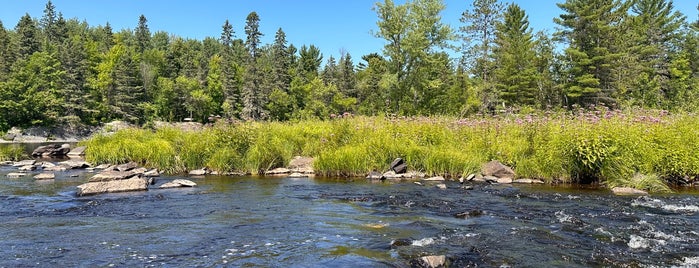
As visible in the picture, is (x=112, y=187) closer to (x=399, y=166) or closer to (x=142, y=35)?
(x=399, y=166)

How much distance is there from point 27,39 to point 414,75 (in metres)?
83.5

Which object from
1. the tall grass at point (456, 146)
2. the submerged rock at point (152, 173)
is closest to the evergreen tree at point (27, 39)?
the tall grass at point (456, 146)

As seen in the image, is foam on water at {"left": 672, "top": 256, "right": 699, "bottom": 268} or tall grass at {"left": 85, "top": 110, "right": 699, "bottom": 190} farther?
tall grass at {"left": 85, "top": 110, "right": 699, "bottom": 190}

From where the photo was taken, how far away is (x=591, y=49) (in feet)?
162

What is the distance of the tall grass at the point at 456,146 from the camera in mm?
13570

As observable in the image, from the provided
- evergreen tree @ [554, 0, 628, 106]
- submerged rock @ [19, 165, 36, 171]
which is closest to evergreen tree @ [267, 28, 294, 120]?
evergreen tree @ [554, 0, 628, 106]

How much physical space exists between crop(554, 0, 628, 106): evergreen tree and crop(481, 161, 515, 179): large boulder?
38.1 meters

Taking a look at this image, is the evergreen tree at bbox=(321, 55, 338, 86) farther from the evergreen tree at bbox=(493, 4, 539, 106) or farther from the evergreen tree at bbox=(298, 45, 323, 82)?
the evergreen tree at bbox=(493, 4, 539, 106)

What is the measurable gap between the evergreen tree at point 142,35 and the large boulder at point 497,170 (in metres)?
124

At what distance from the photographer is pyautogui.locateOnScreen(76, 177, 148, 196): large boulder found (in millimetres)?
12617

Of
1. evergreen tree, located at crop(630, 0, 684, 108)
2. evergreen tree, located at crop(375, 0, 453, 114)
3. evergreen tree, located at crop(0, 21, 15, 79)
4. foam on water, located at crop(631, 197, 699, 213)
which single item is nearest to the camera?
foam on water, located at crop(631, 197, 699, 213)

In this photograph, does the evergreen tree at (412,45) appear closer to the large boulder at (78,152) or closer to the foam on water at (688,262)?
the large boulder at (78,152)

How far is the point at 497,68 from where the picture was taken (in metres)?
59.2

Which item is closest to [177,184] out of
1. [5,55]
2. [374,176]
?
[374,176]
